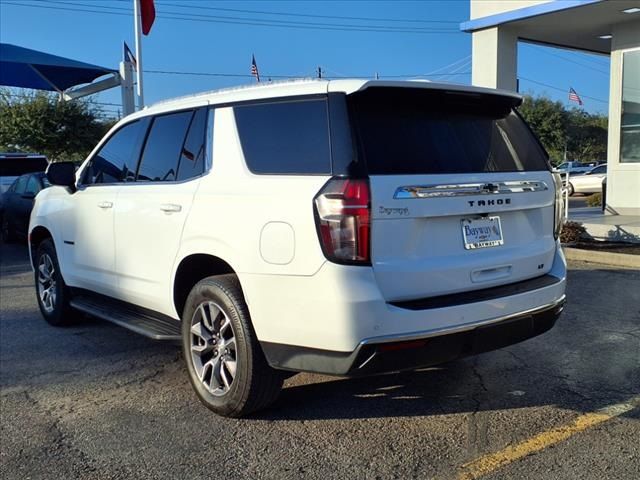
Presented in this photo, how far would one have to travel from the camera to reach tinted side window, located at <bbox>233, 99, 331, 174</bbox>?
354cm

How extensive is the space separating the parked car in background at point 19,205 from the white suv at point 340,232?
8.55 m

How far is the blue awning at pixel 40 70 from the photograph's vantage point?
50.3 ft

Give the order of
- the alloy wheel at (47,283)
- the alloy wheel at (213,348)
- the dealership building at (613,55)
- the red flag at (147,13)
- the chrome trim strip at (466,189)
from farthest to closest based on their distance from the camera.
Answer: the red flag at (147,13)
the dealership building at (613,55)
the alloy wheel at (47,283)
the alloy wheel at (213,348)
the chrome trim strip at (466,189)

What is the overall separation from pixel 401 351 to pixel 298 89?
5.15 feet

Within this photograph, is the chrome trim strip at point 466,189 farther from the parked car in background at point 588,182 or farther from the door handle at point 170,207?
the parked car in background at point 588,182

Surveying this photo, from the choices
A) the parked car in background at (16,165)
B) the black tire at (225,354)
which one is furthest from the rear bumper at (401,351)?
the parked car in background at (16,165)

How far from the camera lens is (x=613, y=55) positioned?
1341cm

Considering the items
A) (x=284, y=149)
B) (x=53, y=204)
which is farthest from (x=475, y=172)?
(x=53, y=204)

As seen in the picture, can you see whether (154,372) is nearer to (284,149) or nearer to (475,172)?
(284,149)

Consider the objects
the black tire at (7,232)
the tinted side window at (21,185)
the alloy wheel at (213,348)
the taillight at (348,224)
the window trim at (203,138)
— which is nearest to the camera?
the taillight at (348,224)

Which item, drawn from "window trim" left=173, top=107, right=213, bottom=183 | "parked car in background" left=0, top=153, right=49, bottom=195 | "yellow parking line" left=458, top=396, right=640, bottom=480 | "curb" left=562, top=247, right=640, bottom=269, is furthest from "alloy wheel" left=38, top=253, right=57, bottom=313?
"parked car in background" left=0, top=153, right=49, bottom=195

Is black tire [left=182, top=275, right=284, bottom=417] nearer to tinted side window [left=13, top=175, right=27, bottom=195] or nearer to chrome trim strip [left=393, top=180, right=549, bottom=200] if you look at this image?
chrome trim strip [left=393, top=180, right=549, bottom=200]

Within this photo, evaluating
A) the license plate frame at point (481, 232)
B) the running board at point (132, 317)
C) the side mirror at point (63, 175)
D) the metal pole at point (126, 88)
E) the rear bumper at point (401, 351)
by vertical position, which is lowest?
the running board at point (132, 317)

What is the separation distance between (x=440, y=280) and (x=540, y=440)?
1085 mm
